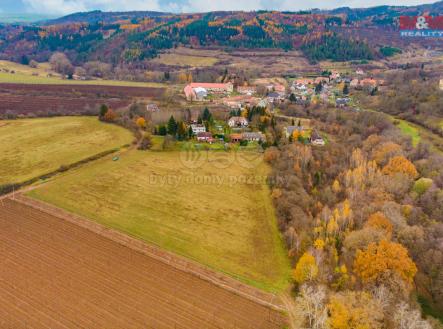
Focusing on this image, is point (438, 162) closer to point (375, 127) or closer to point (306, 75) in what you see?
point (375, 127)

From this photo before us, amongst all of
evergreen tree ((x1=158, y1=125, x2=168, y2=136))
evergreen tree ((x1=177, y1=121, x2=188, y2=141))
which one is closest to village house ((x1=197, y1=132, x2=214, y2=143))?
evergreen tree ((x1=177, y1=121, x2=188, y2=141))

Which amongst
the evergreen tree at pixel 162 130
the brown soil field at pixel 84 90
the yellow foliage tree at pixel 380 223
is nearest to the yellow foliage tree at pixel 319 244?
the yellow foliage tree at pixel 380 223

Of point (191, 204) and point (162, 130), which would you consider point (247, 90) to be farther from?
point (191, 204)

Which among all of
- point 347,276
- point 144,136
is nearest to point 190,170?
point 144,136

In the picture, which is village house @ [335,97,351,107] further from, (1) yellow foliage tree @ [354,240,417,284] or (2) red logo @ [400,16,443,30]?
(2) red logo @ [400,16,443,30]

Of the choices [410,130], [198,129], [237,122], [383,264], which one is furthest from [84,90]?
[383,264]

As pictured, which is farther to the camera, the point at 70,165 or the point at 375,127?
the point at 375,127
